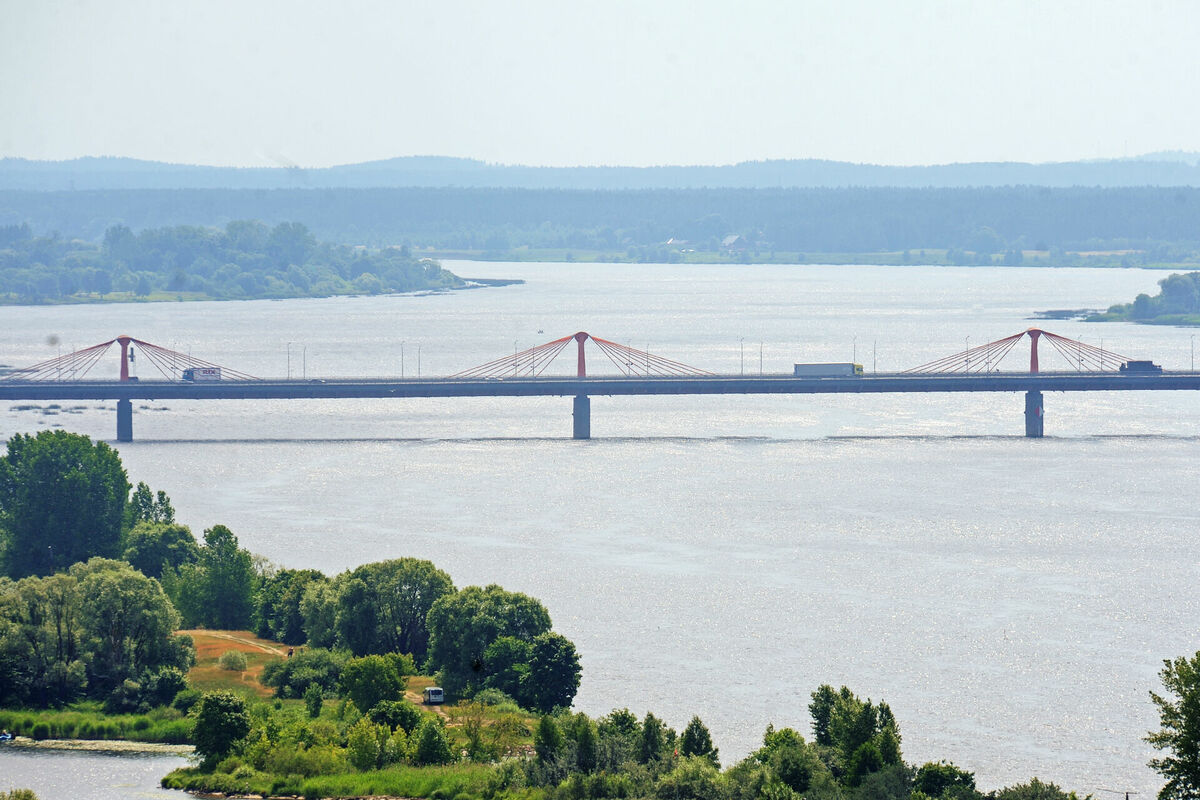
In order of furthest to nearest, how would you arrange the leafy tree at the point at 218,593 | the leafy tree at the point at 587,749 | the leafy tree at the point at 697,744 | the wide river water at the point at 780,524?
the leafy tree at the point at 218,593 < the wide river water at the point at 780,524 < the leafy tree at the point at 697,744 < the leafy tree at the point at 587,749

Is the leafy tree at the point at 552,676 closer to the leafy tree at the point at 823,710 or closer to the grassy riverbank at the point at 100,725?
the leafy tree at the point at 823,710

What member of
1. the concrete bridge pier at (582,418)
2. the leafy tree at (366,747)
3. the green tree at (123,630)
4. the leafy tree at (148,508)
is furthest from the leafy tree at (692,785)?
the concrete bridge pier at (582,418)

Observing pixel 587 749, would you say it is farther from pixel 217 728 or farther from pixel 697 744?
pixel 217 728

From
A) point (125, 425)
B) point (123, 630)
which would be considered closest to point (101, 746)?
point (123, 630)

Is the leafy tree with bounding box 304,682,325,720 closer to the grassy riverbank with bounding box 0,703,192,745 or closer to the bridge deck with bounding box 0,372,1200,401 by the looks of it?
the grassy riverbank with bounding box 0,703,192,745

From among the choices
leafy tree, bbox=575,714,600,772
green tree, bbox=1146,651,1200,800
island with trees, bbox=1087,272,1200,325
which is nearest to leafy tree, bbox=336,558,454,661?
leafy tree, bbox=575,714,600,772

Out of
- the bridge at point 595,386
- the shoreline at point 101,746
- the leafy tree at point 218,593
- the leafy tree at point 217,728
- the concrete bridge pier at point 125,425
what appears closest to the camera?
the leafy tree at point 217,728

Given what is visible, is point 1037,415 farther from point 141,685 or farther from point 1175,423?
point 141,685
